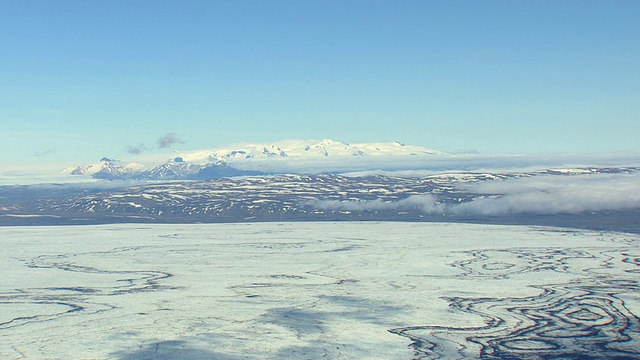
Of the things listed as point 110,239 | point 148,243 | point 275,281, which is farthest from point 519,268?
point 110,239

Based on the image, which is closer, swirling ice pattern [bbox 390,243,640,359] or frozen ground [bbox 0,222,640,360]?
swirling ice pattern [bbox 390,243,640,359]

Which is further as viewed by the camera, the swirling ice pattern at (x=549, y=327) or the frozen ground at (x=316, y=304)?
the frozen ground at (x=316, y=304)

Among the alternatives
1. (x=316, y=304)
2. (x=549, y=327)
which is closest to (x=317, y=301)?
(x=316, y=304)

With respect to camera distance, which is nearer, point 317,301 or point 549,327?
point 549,327

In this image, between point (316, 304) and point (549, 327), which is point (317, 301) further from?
point (549, 327)
